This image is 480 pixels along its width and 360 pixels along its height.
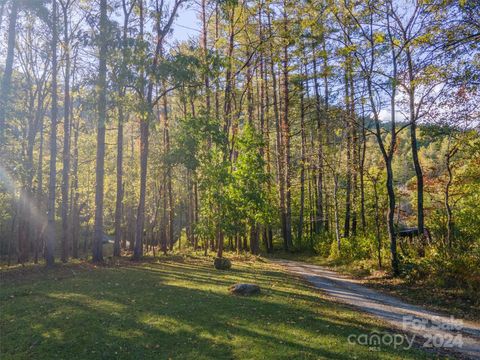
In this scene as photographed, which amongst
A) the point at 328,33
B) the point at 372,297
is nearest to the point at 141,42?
the point at 328,33

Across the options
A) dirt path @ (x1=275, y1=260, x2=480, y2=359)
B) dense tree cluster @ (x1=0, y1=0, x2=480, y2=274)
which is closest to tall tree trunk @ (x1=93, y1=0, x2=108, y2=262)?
dense tree cluster @ (x1=0, y1=0, x2=480, y2=274)

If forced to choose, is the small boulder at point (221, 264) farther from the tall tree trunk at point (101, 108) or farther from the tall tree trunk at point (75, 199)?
the tall tree trunk at point (75, 199)

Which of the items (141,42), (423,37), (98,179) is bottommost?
(98,179)

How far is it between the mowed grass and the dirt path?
2.16 ft

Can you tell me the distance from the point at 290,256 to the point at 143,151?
12.5 metres

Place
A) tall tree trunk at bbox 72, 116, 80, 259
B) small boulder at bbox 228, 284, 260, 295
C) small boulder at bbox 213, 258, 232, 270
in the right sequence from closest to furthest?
small boulder at bbox 228, 284, 260, 295 → small boulder at bbox 213, 258, 232, 270 → tall tree trunk at bbox 72, 116, 80, 259

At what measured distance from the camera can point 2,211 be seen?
19.3 meters

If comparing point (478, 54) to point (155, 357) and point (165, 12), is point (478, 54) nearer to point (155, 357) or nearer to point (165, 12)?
point (155, 357)

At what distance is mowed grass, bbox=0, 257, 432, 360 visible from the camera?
5629mm

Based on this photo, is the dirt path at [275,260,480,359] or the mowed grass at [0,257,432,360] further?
the dirt path at [275,260,480,359]

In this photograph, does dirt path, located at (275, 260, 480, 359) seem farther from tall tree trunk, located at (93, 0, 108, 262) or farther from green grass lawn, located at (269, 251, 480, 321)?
tall tree trunk, located at (93, 0, 108, 262)

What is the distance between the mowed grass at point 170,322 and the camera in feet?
18.5

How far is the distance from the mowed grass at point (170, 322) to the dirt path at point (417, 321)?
658 millimetres

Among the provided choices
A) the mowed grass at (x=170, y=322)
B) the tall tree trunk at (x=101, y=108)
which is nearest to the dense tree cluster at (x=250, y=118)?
the tall tree trunk at (x=101, y=108)
